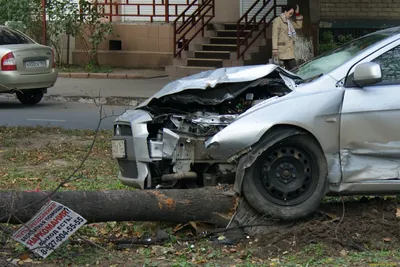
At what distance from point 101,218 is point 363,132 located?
2211 millimetres

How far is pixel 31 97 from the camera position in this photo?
16.2m

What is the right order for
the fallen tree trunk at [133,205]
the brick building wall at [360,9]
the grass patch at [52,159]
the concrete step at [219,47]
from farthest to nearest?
the brick building wall at [360,9], the concrete step at [219,47], the grass patch at [52,159], the fallen tree trunk at [133,205]

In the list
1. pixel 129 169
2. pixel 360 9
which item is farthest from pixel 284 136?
pixel 360 9

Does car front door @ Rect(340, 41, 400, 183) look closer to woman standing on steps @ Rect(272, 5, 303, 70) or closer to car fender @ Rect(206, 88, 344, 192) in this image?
car fender @ Rect(206, 88, 344, 192)

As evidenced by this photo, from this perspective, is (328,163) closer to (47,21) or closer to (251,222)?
(251,222)

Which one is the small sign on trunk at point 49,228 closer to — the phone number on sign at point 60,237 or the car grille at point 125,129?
the phone number on sign at point 60,237

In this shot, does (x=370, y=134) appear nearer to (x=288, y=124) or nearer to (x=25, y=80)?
(x=288, y=124)

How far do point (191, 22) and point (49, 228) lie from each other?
603 inches

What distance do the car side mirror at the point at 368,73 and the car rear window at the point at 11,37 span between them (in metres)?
10.3

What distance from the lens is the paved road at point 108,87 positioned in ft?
56.1

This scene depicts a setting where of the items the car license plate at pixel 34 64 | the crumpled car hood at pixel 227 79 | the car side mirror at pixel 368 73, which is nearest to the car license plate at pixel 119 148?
the crumpled car hood at pixel 227 79

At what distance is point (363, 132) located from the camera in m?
6.30

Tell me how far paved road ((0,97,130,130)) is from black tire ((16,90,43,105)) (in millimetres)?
136

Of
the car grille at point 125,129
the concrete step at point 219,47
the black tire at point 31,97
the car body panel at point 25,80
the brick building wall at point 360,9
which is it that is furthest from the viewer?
the brick building wall at point 360,9
